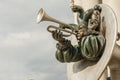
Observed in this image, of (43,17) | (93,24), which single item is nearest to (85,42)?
(93,24)

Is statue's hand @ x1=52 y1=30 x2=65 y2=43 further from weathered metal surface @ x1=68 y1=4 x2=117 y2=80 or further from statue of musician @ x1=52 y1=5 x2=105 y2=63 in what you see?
weathered metal surface @ x1=68 y1=4 x2=117 y2=80

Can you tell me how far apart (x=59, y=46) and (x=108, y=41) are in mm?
522

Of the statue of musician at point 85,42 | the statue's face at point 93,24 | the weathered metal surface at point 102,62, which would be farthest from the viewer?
the statue's face at point 93,24

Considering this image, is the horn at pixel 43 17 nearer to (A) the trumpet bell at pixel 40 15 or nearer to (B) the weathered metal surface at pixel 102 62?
(A) the trumpet bell at pixel 40 15

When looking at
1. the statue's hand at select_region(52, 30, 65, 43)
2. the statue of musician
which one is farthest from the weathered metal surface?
the statue's hand at select_region(52, 30, 65, 43)

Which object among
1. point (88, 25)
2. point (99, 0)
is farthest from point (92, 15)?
point (99, 0)

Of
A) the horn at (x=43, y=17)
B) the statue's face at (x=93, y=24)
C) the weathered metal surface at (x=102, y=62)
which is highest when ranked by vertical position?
the horn at (x=43, y=17)

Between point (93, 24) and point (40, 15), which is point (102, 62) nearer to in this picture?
point (93, 24)

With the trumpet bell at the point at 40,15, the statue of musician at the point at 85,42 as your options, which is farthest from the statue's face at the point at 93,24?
the trumpet bell at the point at 40,15

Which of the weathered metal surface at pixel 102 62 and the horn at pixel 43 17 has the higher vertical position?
the horn at pixel 43 17

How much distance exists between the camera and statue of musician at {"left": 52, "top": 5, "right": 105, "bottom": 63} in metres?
4.24

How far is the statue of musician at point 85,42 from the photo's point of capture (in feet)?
13.9

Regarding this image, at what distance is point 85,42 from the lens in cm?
430

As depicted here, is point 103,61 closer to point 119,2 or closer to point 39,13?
point 39,13
